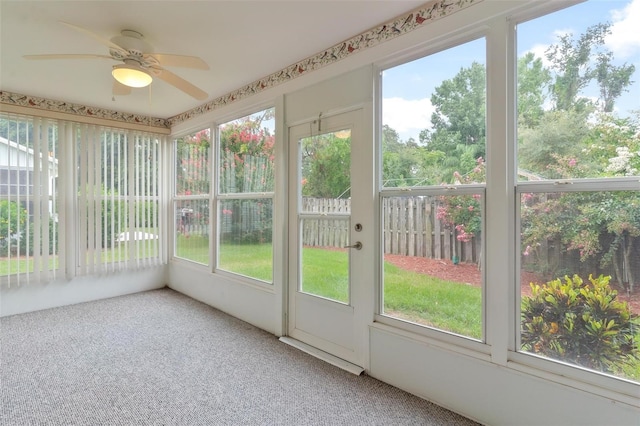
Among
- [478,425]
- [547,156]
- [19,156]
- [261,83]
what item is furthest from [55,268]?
[547,156]

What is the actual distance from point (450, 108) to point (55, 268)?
4.70 m

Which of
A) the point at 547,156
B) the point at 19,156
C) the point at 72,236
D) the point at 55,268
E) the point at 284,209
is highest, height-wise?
the point at 19,156

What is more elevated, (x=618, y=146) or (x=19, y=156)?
(x=19, y=156)

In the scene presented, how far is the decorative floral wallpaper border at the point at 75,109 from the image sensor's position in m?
3.54

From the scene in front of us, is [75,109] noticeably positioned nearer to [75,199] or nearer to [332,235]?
[75,199]

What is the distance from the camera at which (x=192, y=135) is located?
440 centimetres

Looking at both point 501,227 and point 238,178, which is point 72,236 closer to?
point 238,178

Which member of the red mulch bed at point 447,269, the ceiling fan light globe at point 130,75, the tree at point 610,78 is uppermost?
the ceiling fan light globe at point 130,75

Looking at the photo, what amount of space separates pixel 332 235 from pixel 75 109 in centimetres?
374

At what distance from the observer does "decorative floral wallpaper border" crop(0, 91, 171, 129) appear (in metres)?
3.54

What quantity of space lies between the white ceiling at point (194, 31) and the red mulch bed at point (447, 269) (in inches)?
66.7

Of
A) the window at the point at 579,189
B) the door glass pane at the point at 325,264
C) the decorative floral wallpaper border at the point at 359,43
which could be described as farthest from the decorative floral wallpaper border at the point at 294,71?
the door glass pane at the point at 325,264

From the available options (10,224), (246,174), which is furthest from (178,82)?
(10,224)

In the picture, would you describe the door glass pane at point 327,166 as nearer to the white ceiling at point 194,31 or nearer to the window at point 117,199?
the white ceiling at point 194,31
